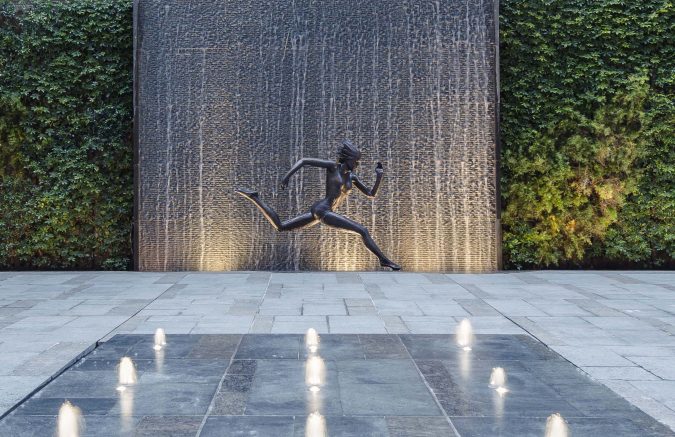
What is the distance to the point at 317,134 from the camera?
9391 millimetres

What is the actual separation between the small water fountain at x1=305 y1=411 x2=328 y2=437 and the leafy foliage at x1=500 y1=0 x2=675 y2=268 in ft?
24.7

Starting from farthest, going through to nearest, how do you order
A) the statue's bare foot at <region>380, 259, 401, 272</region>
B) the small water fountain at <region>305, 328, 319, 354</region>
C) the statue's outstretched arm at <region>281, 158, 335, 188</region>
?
the statue's bare foot at <region>380, 259, 401, 272</region> → the statue's outstretched arm at <region>281, 158, 335, 188</region> → the small water fountain at <region>305, 328, 319, 354</region>

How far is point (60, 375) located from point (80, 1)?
8.04m

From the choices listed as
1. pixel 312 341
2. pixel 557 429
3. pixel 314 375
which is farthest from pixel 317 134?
pixel 557 429

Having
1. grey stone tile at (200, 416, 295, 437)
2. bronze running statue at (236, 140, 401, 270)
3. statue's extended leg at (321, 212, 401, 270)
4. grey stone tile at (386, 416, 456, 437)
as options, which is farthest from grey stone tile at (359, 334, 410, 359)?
statue's extended leg at (321, 212, 401, 270)

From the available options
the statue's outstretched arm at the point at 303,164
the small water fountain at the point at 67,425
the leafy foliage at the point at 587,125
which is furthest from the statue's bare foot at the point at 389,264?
the small water fountain at the point at 67,425

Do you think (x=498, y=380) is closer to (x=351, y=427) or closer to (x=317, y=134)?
(x=351, y=427)

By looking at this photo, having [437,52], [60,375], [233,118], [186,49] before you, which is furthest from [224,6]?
[60,375]

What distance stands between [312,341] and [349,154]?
3.67 m

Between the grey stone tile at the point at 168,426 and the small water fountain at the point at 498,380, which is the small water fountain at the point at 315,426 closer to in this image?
the grey stone tile at the point at 168,426

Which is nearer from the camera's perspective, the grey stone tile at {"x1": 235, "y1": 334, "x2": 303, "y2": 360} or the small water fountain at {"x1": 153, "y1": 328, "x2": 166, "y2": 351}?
the grey stone tile at {"x1": 235, "y1": 334, "x2": 303, "y2": 360}

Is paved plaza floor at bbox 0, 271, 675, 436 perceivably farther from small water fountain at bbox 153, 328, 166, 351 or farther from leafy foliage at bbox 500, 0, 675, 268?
leafy foliage at bbox 500, 0, 675, 268

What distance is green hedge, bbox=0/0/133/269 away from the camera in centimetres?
955

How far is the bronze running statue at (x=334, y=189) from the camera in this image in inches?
299
